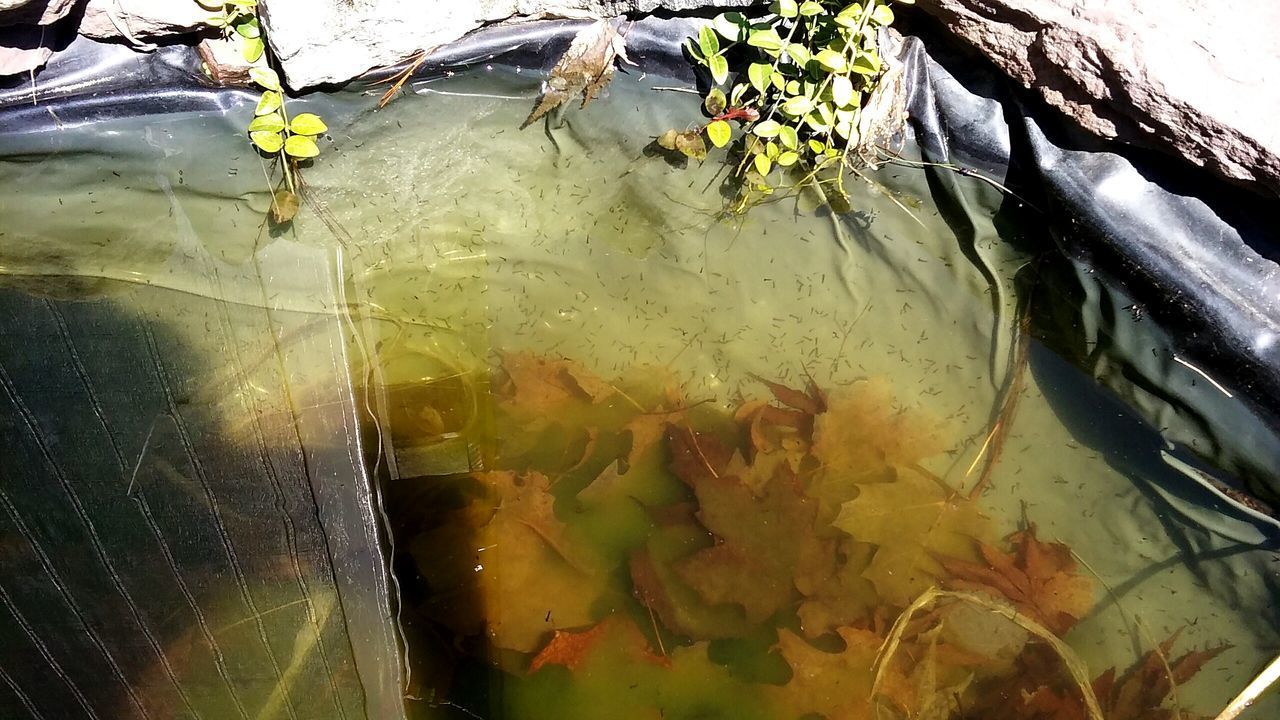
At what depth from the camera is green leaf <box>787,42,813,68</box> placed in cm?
254

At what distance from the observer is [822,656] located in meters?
2.19

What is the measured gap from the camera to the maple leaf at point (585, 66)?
2848 millimetres

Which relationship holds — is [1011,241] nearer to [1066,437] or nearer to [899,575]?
[1066,437]

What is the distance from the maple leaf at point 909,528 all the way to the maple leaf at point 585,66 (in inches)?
65.1

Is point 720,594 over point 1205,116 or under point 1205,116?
under

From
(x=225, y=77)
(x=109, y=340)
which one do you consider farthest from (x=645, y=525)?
(x=225, y=77)

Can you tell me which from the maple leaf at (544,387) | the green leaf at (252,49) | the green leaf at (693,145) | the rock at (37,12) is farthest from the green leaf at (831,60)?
the rock at (37,12)

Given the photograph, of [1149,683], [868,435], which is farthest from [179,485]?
[1149,683]

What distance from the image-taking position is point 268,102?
2652mm

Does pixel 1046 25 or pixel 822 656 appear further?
pixel 1046 25

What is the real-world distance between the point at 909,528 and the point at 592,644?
0.94m

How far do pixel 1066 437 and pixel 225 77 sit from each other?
2.91 meters

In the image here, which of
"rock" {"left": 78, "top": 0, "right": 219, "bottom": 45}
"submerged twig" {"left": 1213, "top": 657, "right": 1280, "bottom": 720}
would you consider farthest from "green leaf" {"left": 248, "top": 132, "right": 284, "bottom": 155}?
"submerged twig" {"left": 1213, "top": 657, "right": 1280, "bottom": 720}

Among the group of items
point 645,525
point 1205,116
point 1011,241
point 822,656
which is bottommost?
point 822,656
